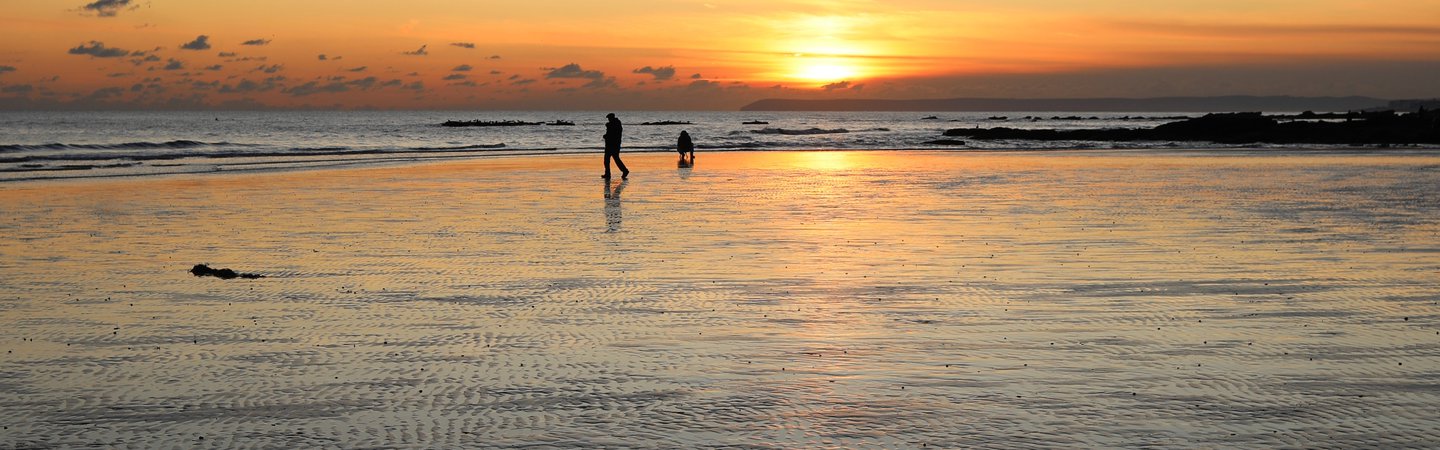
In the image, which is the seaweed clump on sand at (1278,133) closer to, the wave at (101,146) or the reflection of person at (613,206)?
the reflection of person at (613,206)

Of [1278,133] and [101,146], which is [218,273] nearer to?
[101,146]

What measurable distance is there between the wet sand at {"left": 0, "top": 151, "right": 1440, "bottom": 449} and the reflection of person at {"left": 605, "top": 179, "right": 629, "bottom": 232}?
14 centimetres

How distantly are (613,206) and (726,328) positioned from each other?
11.7 metres

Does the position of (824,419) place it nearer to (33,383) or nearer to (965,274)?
(33,383)

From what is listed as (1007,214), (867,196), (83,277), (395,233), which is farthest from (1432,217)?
(83,277)

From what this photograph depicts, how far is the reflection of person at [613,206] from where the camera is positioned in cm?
1595

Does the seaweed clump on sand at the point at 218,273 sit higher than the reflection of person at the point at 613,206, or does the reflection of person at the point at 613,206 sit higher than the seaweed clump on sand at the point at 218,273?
the seaweed clump on sand at the point at 218,273

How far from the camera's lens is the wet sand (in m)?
5.59

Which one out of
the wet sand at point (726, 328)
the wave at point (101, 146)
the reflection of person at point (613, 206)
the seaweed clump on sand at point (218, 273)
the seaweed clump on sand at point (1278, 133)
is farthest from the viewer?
the seaweed clump on sand at point (1278, 133)

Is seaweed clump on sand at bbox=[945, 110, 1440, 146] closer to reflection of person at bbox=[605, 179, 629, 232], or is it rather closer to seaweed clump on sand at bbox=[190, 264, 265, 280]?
reflection of person at bbox=[605, 179, 629, 232]

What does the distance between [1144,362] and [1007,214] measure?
10.3 meters

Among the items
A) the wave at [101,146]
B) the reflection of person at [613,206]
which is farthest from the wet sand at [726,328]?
the wave at [101,146]

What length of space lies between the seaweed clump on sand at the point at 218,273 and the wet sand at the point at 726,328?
17 centimetres

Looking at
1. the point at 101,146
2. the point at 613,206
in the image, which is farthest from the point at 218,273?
the point at 101,146
